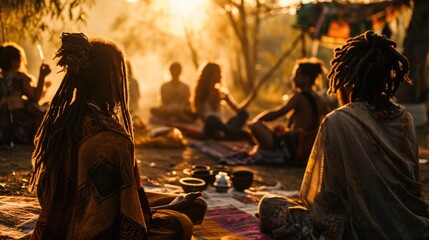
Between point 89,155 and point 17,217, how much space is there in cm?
169

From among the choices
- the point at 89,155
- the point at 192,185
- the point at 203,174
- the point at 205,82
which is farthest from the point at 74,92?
the point at 205,82

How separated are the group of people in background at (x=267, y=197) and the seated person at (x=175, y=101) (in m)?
7.62

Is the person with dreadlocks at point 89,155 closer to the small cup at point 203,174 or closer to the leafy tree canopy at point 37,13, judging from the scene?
the small cup at point 203,174

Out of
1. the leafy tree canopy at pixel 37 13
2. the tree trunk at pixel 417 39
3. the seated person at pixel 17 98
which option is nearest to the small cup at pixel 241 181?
the leafy tree canopy at pixel 37 13

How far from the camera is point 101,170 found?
2.43 meters

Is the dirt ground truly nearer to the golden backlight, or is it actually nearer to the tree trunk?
the tree trunk

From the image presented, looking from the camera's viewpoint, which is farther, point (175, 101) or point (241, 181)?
point (175, 101)

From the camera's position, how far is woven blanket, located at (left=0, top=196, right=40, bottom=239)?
11.4ft

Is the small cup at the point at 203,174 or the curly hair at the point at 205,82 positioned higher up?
the curly hair at the point at 205,82

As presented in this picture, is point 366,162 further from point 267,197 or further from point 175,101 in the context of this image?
point 175,101

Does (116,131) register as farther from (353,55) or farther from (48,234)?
(353,55)

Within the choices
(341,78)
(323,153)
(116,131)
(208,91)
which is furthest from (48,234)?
(208,91)

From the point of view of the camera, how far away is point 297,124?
7332 millimetres

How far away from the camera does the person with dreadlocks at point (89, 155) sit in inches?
96.5
